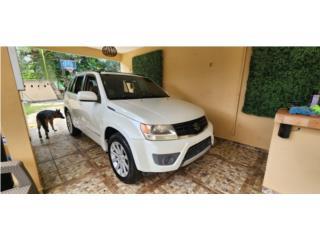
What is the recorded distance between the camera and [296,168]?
5.53 feet

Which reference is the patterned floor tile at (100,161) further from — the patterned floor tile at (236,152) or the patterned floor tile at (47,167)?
the patterned floor tile at (236,152)

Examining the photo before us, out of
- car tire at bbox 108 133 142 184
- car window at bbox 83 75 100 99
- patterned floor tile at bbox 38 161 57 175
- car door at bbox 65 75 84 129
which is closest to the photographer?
car tire at bbox 108 133 142 184

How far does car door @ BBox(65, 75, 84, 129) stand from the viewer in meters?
3.02

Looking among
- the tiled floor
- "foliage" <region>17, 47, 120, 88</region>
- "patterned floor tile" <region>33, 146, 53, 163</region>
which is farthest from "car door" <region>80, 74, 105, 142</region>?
"foliage" <region>17, 47, 120, 88</region>

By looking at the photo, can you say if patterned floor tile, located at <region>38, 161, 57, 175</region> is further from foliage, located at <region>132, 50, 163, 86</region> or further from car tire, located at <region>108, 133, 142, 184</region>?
foliage, located at <region>132, 50, 163, 86</region>

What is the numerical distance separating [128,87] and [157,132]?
4.08 ft

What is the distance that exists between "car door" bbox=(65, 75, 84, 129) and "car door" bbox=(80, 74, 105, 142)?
26cm

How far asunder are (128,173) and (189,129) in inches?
39.1

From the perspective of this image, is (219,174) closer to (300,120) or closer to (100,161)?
(300,120)

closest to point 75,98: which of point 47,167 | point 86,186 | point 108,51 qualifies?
point 47,167

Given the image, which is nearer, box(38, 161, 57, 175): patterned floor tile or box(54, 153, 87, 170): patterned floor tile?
box(38, 161, 57, 175): patterned floor tile

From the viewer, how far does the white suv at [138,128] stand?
1.66 meters

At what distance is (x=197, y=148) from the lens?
196 centimetres
